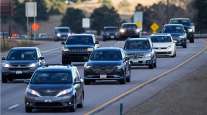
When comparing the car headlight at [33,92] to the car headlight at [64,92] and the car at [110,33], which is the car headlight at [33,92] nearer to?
the car headlight at [64,92]

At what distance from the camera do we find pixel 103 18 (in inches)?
5748

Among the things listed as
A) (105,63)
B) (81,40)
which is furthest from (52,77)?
(81,40)

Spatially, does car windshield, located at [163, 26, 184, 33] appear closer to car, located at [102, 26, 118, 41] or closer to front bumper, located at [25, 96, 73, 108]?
car, located at [102, 26, 118, 41]

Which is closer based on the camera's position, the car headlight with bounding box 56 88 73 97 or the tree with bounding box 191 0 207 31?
the car headlight with bounding box 56 88 73 97

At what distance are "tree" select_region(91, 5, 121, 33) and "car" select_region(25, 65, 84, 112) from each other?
114 metres

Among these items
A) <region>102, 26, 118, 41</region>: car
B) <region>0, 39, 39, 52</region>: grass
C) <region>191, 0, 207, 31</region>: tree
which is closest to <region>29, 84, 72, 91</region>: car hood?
<region>0, 39, 39, 52</region>: grass

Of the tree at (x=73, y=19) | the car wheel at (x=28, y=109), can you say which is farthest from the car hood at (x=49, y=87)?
the tree at (x=73, y=19)

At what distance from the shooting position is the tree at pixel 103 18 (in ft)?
470

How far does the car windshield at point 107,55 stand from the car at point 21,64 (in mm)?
2528

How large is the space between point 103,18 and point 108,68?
107m

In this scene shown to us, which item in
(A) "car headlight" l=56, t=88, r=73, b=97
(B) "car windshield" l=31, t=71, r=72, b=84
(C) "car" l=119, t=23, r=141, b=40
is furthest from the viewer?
(C) "car" l=119, t=23, r=141, b=40

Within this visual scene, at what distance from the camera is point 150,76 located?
146 ft

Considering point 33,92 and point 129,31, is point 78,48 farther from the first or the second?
point 129,31

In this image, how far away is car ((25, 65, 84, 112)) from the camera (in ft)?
88.9
